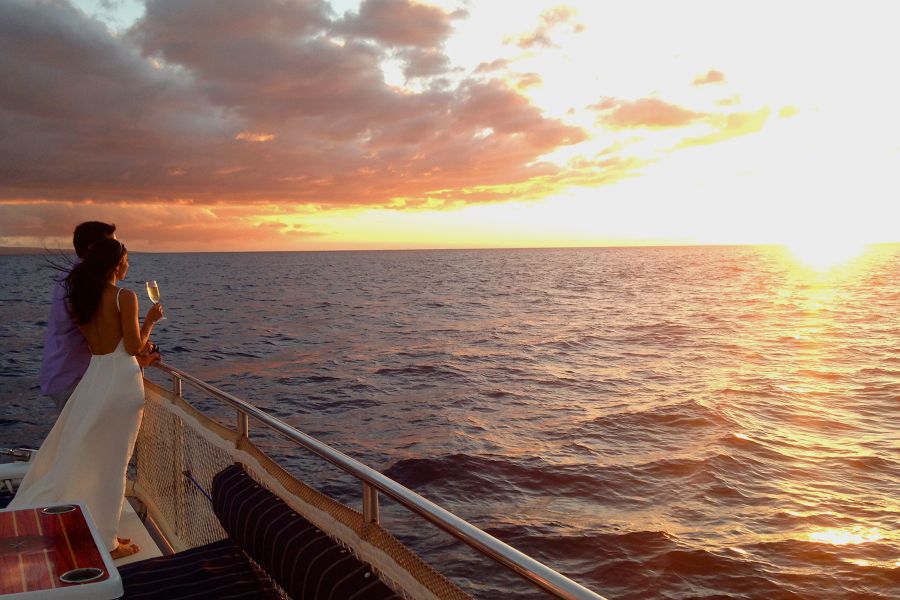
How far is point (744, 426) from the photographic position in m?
14.1

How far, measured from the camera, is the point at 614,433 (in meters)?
13.6

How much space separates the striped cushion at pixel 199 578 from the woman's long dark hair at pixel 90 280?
148 cm

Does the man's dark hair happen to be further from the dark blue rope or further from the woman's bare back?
the dark blue rope

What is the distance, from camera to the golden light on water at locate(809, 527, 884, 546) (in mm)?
8711

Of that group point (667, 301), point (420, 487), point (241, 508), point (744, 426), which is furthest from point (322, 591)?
point (667, 301)

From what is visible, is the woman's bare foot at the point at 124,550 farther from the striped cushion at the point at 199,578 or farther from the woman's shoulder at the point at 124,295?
the woman's shoulder at the point at 124,295

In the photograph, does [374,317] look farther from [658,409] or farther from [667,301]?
[658,409]

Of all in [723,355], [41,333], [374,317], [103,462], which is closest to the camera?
[103,462]

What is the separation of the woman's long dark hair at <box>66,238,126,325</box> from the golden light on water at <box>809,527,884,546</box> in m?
8.88

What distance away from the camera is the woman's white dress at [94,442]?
3938 mm

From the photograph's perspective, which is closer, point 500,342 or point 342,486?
point 342,486

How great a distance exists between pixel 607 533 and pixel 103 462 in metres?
6.77

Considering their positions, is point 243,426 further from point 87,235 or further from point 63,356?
point 63,356

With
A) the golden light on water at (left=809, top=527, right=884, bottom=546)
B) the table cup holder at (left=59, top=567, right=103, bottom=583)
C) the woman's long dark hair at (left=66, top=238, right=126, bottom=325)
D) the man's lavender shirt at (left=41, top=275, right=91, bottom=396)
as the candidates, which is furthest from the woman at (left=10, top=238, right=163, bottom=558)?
the golden light on water at (left=809, top=527, right=884, bottom=546)
